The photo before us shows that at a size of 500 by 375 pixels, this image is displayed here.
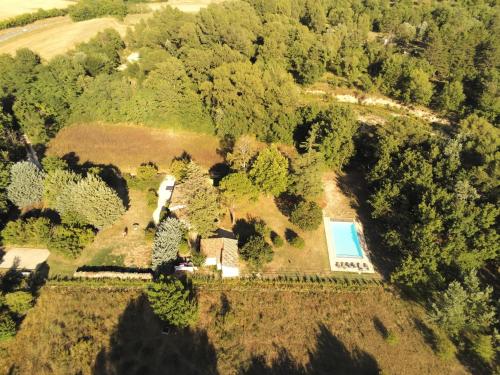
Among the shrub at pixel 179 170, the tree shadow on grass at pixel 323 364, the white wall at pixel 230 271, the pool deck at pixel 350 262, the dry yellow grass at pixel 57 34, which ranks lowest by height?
the tree shadow on grass at pixel 323 364

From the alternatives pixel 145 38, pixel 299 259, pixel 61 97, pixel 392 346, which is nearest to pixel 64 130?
pixel 61 97

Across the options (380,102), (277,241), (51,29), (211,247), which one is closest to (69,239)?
(211,247)

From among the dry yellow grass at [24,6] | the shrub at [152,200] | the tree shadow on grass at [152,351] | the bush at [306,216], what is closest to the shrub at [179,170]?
the shrub at [152,200]

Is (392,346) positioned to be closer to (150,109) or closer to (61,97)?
(150,109)

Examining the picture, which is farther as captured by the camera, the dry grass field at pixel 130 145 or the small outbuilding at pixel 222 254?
the dry grass field at pixel 130 145

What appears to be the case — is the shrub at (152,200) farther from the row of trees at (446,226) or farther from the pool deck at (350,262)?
the row of trees at (446,226)
